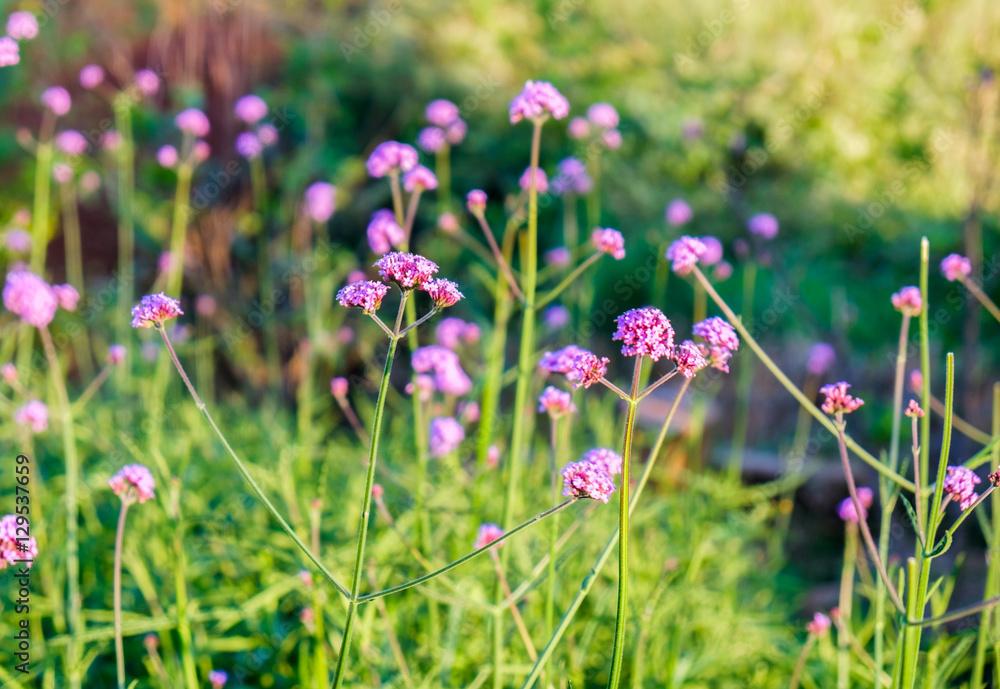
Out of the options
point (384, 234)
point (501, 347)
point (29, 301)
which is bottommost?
point (29, 301)

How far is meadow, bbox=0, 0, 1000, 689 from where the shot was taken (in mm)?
1578

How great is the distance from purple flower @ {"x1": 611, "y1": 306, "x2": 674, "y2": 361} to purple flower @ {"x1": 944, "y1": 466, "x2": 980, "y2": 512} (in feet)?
1.69

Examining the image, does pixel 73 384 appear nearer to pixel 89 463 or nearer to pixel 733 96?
pixel 89 463

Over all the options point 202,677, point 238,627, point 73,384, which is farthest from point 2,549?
point 73,384

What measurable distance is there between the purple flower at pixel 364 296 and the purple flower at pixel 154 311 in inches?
9.8

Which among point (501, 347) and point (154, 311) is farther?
point (501, 347)

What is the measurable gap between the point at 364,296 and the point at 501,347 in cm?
111

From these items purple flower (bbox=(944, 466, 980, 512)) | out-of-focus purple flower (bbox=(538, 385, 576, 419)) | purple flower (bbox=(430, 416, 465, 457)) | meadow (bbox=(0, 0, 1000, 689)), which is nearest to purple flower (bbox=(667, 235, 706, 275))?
meadow (bbox=(0, 0, 1000, 689))

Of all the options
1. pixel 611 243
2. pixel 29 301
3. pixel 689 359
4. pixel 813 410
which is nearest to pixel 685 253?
pixel 611 243

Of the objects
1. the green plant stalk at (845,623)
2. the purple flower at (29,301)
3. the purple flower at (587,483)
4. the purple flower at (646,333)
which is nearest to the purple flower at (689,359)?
the purple flower at (646,333)

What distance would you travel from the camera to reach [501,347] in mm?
2121

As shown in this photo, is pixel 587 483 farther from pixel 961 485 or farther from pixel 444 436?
pixel 444 436

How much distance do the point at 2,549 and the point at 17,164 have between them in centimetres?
541

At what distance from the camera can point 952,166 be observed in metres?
5.86
